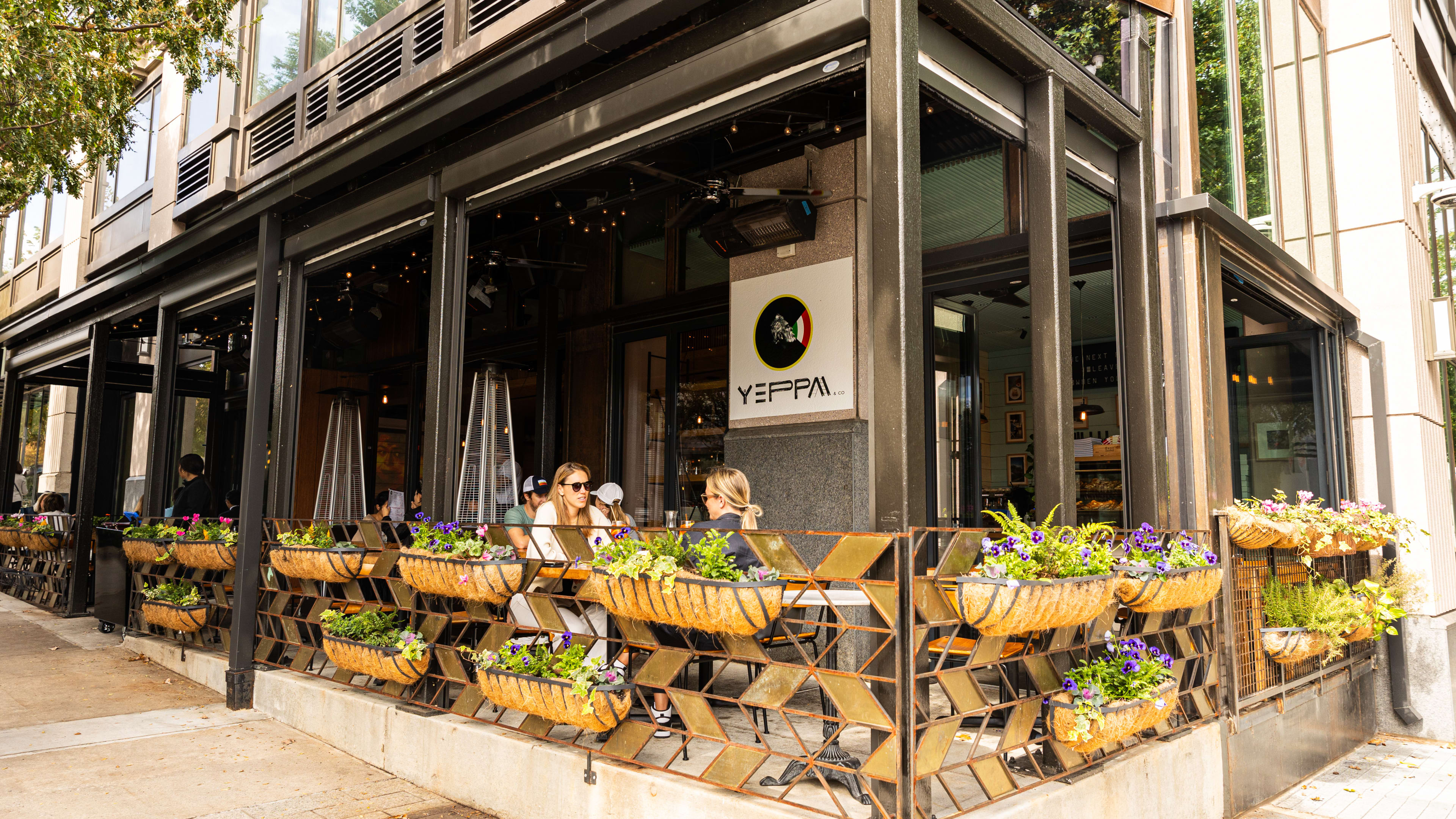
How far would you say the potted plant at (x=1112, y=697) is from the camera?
361cm

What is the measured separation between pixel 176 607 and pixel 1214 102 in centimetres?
890

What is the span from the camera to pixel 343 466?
12.0 m

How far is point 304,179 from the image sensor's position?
6547 mm

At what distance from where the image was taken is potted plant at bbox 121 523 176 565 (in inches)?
301

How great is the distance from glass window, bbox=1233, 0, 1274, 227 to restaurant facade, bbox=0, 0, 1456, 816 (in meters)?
0.05

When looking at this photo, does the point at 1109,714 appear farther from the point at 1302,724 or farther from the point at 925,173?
the point at 925,173

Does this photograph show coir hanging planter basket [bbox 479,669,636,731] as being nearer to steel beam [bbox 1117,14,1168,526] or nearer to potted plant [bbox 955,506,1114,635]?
potted plant [bbox 955,506,1114,635]

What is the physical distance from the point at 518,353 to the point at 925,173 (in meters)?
5.25

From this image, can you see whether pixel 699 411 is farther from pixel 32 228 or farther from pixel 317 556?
pixel 32 228

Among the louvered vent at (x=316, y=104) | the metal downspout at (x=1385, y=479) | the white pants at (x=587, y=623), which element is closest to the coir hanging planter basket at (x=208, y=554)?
the white pants at (x=587, y=623)

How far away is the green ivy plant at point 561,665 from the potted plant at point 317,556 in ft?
5.03

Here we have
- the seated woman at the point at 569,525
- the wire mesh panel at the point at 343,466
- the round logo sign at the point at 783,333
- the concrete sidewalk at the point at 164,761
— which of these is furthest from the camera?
the wire mesh panel at the point at 343,466

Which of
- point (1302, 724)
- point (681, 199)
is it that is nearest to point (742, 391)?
point (681, 199)

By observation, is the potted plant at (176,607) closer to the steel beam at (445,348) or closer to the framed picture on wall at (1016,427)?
the steel beam at (445,348)
